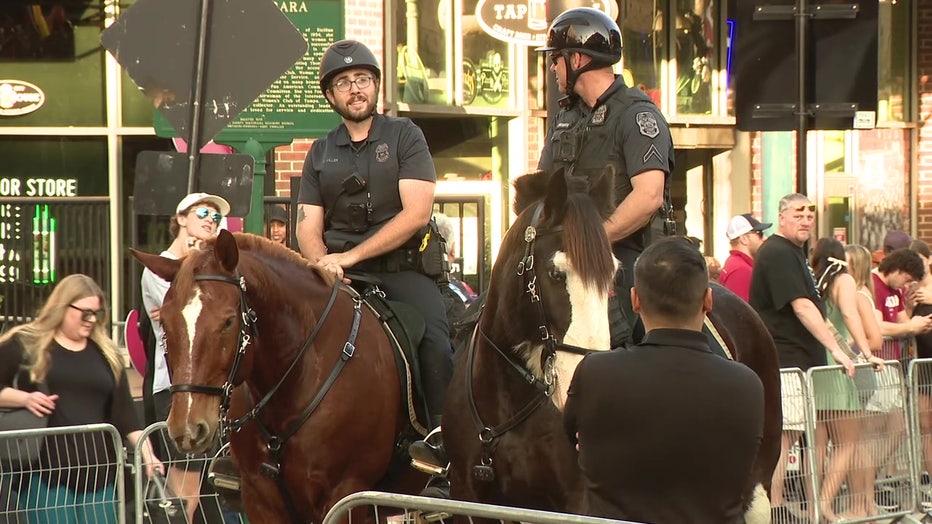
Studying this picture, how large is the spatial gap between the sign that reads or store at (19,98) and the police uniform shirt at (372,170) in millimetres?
8202

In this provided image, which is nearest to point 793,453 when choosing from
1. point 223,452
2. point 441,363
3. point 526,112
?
point 441,363

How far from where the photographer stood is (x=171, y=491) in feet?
24.4

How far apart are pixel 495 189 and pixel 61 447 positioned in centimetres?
1004

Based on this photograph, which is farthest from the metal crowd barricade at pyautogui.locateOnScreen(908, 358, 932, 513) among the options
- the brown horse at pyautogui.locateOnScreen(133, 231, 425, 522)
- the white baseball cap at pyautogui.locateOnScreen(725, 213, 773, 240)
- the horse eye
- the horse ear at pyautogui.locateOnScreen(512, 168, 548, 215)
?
the horse eye

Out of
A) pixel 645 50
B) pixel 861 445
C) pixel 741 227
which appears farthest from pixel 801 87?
pixel 645 50

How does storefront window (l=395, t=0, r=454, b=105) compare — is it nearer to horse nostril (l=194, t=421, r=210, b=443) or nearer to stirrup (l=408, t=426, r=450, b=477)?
stirrup (l=408, t=426, r=450, b=477)

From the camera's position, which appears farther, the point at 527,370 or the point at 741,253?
the point at 741,253

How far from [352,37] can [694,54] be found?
6.58 metres

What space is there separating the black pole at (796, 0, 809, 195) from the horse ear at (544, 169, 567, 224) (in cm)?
532

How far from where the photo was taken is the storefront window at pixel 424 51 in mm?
15492

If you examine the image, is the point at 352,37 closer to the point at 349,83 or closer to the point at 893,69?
the point at 349,83

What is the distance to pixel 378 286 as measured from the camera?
6.69 metres


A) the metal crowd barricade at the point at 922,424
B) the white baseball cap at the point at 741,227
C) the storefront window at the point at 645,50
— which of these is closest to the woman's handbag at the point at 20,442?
the metal crowd barricade at the point at 922,424

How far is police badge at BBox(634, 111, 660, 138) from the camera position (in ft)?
20.0
